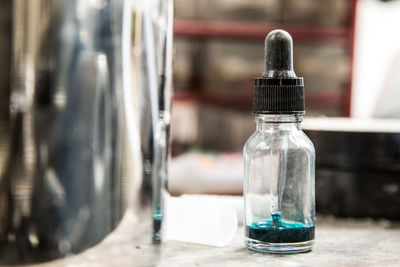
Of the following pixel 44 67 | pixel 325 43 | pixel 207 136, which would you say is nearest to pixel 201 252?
pixel 44 67

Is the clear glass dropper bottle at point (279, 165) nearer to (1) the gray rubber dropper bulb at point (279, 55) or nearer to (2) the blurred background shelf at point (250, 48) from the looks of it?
(1) the gray rubber dropper bulb at point (279, 55)

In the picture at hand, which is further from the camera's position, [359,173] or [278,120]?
[359,173]

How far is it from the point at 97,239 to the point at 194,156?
1.76 m

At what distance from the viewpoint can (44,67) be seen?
31cm

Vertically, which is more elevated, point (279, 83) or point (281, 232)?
point (279, 83)

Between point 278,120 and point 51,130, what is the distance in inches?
6.9

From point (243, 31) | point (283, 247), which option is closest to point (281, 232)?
point (283, 247)

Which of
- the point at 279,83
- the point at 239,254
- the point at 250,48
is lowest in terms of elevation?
the point at 239,254

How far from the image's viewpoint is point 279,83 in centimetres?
39

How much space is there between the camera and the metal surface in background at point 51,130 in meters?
0.30

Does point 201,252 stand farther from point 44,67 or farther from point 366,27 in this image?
point 366,27

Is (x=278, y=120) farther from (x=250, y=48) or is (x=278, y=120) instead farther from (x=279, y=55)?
(x=250, y=48)

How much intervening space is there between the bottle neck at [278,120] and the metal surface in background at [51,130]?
138mm

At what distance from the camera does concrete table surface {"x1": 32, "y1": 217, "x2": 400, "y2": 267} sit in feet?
1.06
